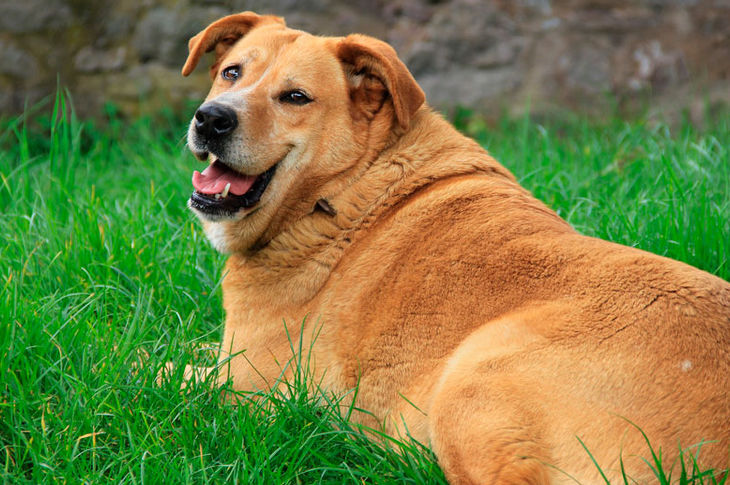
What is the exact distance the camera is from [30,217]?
4176 mm

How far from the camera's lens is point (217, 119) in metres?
2.98

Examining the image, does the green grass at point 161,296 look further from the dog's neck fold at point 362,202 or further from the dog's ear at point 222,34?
the dog's ear at point 222,34

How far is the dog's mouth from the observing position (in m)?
3.07

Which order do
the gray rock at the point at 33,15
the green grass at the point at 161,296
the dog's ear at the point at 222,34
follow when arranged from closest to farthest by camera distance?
the green grass at the point at 161,296 < the dog's ear at the point at 222,34 < the gray rock at the point at 33,15

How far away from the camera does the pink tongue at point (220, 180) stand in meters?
3.10

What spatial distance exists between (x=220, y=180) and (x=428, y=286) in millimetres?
959

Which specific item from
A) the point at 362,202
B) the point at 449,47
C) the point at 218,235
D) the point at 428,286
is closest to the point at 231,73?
the point at 218,235

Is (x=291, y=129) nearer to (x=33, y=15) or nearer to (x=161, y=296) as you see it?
(x=161, y=296)

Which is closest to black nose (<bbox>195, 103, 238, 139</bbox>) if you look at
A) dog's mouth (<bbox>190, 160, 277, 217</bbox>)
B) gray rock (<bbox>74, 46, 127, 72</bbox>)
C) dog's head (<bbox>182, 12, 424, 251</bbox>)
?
dog's head (<bbox>182, 12, 424, 251</bbox>)

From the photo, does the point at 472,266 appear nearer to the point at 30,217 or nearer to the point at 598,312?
the point at 598,312

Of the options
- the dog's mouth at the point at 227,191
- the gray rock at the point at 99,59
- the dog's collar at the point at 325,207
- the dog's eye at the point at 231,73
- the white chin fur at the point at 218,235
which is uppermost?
the dog's eye at the point at 231,73

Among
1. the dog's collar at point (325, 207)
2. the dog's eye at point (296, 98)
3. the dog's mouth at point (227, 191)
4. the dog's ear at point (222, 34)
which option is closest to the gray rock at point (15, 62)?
the dog's ear at point (222, 34)

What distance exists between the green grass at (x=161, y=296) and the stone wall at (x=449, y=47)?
478mm

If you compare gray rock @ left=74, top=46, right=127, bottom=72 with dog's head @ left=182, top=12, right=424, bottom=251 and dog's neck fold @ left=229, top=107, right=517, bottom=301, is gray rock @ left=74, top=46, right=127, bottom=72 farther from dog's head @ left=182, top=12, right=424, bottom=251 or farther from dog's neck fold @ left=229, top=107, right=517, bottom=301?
dog's neck fold @ left=229, top=107, right=517, bottom=301
